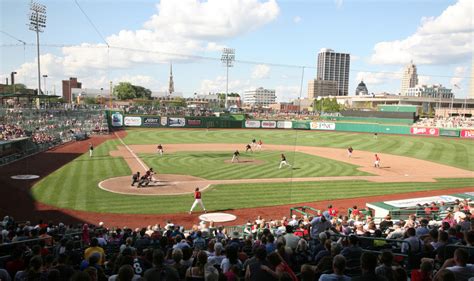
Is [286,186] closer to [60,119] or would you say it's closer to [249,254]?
[249,254]

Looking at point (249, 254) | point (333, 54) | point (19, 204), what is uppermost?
point (333, 54)

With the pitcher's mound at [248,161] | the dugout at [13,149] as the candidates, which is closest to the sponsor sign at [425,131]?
the pitcher's mound at [248,161]

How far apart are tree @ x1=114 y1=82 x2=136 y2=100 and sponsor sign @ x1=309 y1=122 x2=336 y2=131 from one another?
107m

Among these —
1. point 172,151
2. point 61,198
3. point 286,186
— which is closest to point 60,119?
point 172,151

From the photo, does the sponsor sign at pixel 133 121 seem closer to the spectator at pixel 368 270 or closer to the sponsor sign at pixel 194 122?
the sponsor sign at pixel 194 122

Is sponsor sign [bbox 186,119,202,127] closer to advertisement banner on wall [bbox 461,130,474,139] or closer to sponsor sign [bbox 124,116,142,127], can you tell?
sponsor sign [bbox 124,116,142,127]

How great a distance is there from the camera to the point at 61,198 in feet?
72.9

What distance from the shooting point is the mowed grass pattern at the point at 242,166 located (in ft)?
99.5

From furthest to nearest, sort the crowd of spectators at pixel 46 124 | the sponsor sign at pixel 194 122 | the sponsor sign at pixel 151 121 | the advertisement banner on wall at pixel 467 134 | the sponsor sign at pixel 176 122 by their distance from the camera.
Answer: the sponsor sign at pixel 194 122, the sponsor sign at pixel 176 122, the sponsor sign at pixel 151 121, the advertisement banner on wall at pixel 467 134, the crowd of spectators at pixel 46 124

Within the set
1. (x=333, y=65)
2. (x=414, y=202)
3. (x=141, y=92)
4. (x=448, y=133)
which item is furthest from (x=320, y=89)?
(x=414, y=202)

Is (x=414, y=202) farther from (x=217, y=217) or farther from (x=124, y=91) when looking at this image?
(x=124, y=91)

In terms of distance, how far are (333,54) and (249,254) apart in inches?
4710

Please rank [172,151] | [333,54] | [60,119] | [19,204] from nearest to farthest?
[19,204] → [172,151] → [60,119] → [333,54]

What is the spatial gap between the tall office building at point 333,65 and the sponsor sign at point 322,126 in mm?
37815
